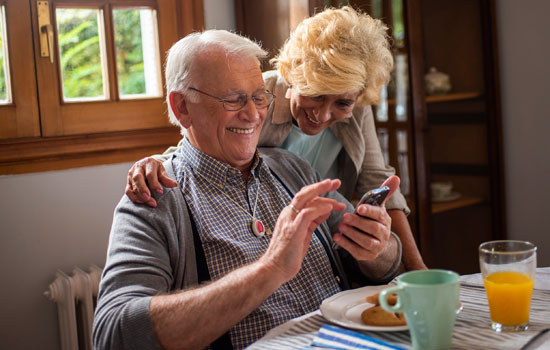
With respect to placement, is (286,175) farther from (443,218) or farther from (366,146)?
(443,218)

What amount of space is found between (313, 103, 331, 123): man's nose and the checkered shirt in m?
0.28

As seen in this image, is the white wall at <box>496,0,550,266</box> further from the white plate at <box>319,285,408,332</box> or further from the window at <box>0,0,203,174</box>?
the white plate at <box>319,285,408,332</box>

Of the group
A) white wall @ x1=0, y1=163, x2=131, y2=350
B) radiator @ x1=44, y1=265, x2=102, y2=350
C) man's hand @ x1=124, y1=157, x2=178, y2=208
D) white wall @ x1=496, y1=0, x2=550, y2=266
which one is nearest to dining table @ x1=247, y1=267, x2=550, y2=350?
man's hand @ x1=124, y1=157, x2=178, y2=208

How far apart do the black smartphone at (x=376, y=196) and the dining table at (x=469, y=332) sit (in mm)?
246

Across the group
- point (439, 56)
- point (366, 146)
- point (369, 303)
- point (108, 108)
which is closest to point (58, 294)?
point (108, 108)

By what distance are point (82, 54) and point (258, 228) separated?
4.63 ft

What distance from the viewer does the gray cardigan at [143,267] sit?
45.6 inches

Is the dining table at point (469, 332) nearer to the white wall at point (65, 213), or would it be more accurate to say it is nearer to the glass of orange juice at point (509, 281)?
the glass of orange juice at point (509, 281)

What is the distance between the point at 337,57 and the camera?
173 cm

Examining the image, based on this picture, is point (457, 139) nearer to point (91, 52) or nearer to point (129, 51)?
point (129, 51)

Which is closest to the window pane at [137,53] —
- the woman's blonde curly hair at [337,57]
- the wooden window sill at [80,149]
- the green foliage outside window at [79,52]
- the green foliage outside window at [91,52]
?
the green foliage outside window at [91,52]

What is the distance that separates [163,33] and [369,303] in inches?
72.9

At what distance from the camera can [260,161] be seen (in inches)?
64.9

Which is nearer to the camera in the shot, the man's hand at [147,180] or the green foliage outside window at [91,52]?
the man's hand at [147,180]
